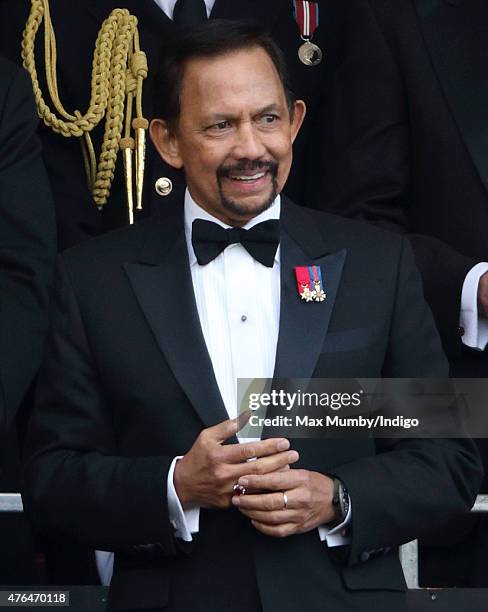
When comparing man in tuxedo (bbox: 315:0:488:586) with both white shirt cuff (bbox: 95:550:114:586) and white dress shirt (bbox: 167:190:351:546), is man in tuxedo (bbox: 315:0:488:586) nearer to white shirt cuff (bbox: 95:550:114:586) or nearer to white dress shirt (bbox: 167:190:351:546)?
white dress shirt (bbox: 167:190:351:546)

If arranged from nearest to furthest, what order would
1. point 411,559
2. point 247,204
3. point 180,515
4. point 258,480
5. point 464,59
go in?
point 258,480 → point 180,515 → point 247,204 → point 411,559 → point 464,59

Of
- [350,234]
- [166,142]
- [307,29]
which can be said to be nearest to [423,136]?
[307,29]

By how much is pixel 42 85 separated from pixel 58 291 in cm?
94

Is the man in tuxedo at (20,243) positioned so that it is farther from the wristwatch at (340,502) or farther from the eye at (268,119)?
the wristwatch at (340,502)

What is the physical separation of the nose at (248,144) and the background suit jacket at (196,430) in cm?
20

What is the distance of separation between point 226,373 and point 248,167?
44 cm

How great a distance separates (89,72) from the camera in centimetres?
438

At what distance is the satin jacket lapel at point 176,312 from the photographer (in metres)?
3.42

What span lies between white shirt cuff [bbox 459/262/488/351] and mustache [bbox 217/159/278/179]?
2.11 ft

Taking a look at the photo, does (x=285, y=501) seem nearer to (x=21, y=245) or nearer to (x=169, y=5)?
(x=21, y=245)

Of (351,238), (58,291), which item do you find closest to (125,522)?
(58,291)

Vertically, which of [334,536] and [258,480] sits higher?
[258,480]

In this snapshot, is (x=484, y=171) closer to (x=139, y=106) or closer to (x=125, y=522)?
(x=139, y=106)

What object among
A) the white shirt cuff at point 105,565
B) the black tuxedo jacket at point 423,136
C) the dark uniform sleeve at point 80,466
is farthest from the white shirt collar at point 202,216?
the white shirt cuff at point 105,565
